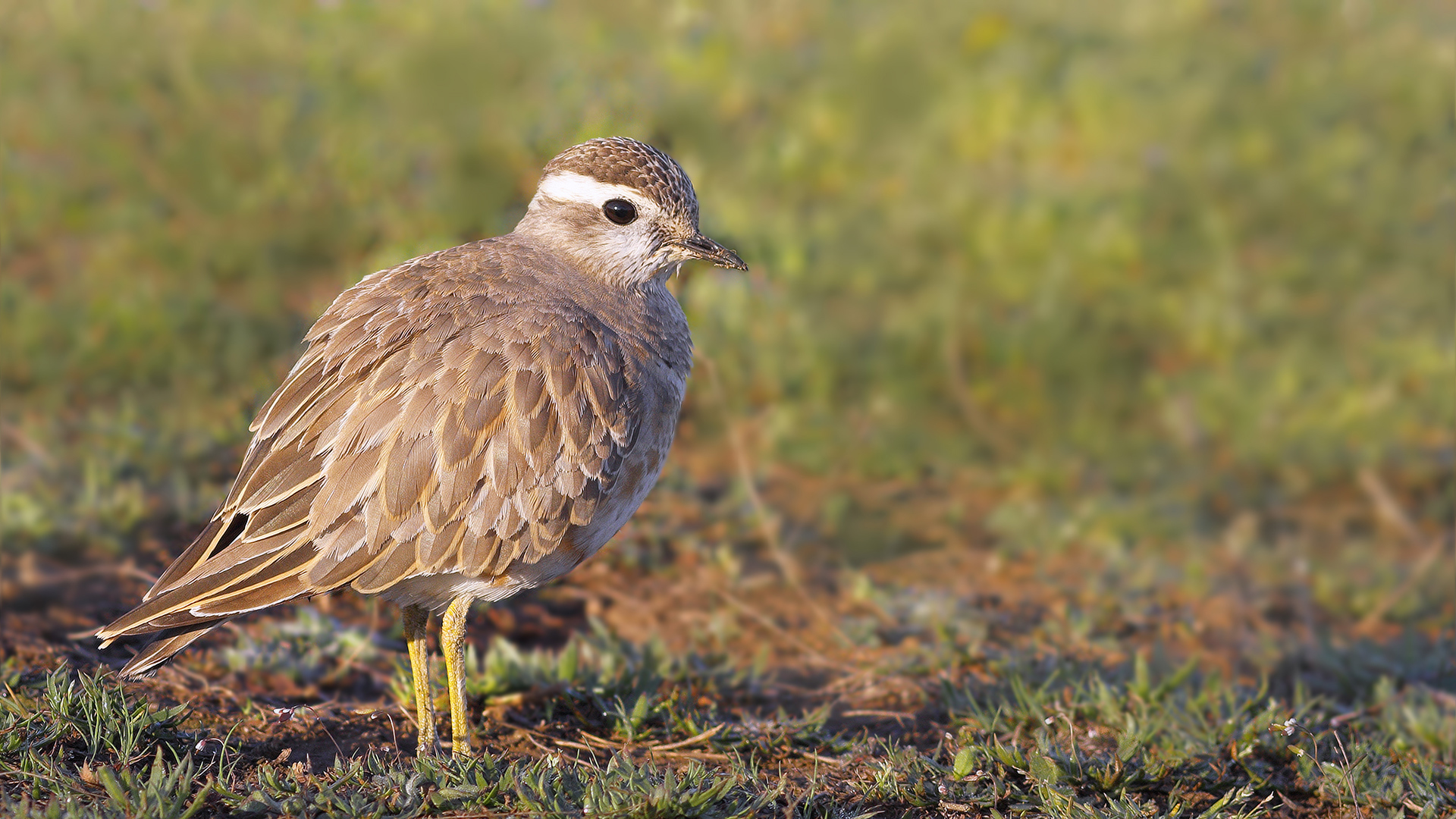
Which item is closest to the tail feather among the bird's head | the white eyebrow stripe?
the bird's head

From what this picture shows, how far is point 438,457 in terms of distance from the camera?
461cm

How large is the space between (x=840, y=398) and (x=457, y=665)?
4.61 metres

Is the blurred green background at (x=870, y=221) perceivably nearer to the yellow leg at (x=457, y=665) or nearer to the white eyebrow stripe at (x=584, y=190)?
the white eyebrow stripe at (x=584, y=190)

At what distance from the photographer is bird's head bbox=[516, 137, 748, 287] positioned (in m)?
5.39

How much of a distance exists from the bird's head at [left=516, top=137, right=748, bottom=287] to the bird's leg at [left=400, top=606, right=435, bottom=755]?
1539mm

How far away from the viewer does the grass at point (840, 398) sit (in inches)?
195

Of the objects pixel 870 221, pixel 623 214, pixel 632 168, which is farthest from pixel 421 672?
pixel 870 221

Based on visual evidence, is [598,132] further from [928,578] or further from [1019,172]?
[1019,172]

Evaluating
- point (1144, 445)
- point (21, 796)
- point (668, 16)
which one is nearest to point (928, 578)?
point (1144, 445)

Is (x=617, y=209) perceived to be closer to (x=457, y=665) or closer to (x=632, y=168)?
A: (x=632, y=168)

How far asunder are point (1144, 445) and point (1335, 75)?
405 cm

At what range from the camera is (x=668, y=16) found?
11.2m

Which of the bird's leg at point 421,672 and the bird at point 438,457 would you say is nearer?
the bird at point 438,457

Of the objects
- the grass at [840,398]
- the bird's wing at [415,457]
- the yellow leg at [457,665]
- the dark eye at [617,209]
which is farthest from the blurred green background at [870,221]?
the yellow leg at [457,665]
